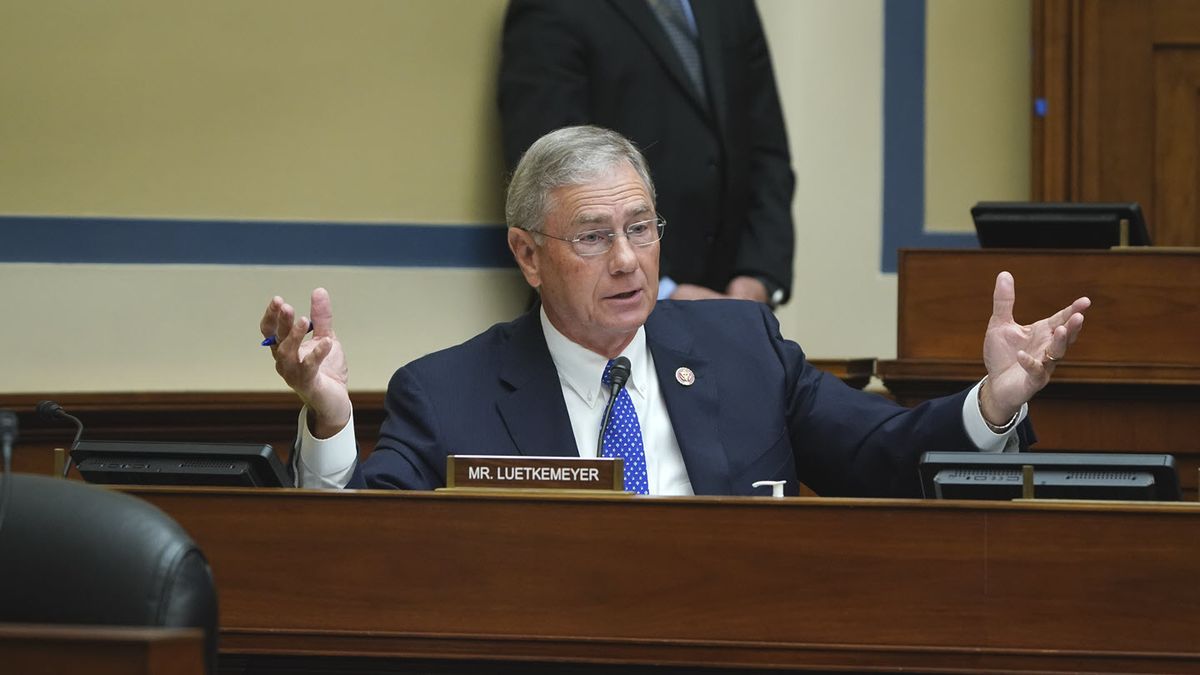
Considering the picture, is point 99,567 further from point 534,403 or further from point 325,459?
point 534,403

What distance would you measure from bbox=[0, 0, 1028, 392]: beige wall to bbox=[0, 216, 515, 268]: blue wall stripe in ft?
0.10

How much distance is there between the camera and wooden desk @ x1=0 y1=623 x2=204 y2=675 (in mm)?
1455

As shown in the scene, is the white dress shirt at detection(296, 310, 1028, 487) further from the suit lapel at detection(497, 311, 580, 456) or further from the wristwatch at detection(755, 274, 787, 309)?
the wristwatch at detection(755, 274, 787, 309)

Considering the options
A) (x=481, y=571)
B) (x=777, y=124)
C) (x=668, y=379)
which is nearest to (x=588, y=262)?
(x=668, y=379)

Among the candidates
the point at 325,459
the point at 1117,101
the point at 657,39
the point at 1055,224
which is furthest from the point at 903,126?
the point at 325,459

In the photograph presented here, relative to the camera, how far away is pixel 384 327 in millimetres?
5051

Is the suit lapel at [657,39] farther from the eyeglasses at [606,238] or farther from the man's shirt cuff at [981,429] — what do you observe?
the man's shirt cuff at [981,429]

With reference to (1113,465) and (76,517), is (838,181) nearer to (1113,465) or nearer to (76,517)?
(1113,465)

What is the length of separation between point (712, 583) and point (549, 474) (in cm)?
28

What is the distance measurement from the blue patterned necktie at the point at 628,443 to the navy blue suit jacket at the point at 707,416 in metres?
0.07

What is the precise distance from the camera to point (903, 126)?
5.50m

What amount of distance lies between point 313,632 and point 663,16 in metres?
2.78

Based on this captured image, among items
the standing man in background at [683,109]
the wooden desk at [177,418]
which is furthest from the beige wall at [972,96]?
the wooden desk at [177,418]

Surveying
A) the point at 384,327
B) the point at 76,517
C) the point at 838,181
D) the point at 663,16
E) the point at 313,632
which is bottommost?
the point at 313,632
